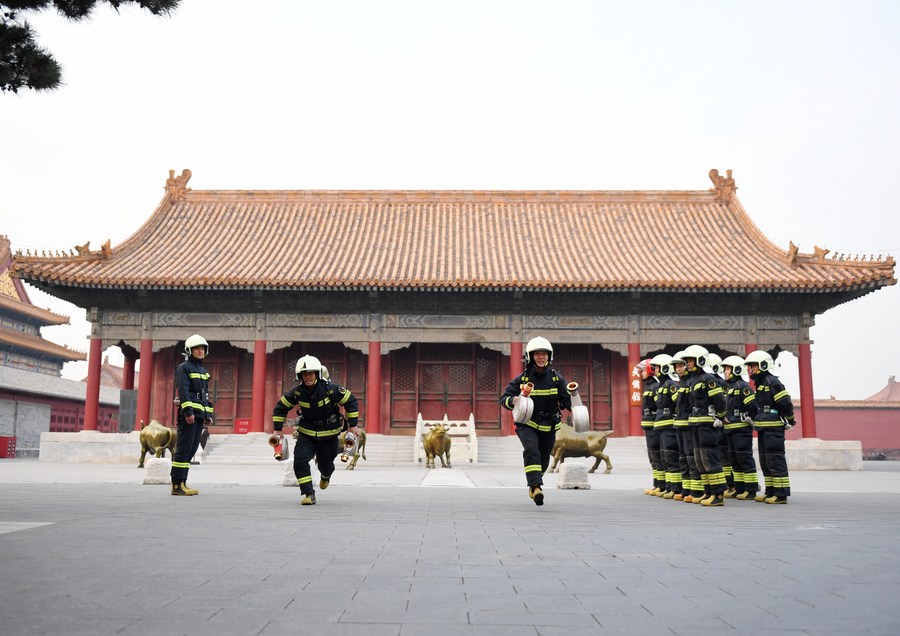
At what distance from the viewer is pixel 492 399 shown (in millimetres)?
22203

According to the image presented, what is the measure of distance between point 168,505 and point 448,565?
13.6 ft

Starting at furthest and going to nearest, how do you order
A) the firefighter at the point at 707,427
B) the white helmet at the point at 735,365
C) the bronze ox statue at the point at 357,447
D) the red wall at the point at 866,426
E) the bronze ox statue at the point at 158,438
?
the red wall at the point at 866,426, the bronze ox statue at the point at 357,447, the bronze ox statue at the point at 158,438, the white helmet at the point at 735,365, the firefighter at the point at 707,427

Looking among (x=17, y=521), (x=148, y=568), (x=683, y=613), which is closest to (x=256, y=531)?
(x=148, y=568)

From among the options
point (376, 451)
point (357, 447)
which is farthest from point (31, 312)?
point (357, 447)

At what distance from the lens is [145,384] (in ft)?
67.3

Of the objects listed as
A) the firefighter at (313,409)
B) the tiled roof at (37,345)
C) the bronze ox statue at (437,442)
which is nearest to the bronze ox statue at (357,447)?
the bronze ox statue at (437,442)

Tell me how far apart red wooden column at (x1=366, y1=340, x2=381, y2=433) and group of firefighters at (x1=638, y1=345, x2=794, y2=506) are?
11.5m

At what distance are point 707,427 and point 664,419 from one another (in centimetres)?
104

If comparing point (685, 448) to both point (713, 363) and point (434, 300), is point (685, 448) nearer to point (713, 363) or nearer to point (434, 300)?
point (713, 363)

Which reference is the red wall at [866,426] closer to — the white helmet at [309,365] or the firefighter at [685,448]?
the firefighter at [685,448]

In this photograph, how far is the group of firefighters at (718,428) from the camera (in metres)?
8.25

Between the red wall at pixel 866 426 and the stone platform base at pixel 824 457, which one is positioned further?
the red wall at pixel 866 426

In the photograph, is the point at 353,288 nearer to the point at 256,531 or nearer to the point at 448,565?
the point at 256,531

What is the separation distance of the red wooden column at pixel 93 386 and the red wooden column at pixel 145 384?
110 centimetres
